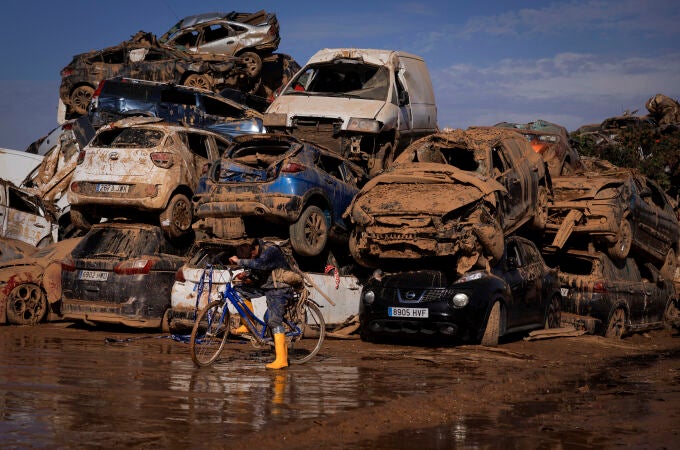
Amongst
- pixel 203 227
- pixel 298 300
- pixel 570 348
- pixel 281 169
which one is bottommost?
pixel 570 348

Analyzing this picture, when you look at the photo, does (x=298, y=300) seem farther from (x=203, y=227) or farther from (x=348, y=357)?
(x=203, y=227)

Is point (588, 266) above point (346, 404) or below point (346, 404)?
above

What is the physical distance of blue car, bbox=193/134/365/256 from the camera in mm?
12664

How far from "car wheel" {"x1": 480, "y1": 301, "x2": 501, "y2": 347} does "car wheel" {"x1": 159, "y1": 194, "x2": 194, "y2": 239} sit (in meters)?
4.95

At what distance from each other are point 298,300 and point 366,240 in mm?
2447

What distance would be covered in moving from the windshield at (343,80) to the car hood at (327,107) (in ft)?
1.17

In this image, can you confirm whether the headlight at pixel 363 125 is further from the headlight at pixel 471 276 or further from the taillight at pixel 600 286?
the taillight at pixel 600 286

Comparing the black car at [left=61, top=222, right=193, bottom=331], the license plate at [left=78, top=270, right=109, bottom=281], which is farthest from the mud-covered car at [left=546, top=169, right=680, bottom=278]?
the license plate at [left=78, top=270, right=109, bottom=281]

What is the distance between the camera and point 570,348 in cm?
1224

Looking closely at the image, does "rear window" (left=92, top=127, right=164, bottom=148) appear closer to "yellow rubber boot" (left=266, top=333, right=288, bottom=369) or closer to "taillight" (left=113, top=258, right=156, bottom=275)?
"taillight" (left=113, top=258, right=156, bottom=275)

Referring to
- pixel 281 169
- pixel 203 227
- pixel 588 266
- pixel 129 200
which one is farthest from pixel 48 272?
pixel 588 266

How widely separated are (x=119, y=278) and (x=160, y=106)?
6.85 m

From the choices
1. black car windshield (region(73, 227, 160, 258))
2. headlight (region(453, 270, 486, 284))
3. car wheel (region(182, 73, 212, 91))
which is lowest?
headlight (region(453, 270, 486, 284))

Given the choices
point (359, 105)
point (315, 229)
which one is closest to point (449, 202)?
point (315, 229)
